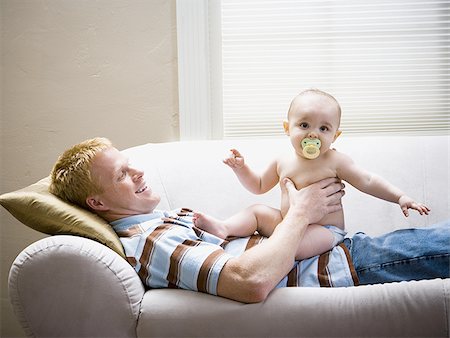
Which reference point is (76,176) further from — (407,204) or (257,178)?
(407,204)

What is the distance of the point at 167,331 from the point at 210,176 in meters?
0.91

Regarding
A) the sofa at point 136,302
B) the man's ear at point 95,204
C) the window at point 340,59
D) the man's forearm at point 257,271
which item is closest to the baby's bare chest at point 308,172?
the man's forearm at point 257,271

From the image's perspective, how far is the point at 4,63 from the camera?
2.71 m

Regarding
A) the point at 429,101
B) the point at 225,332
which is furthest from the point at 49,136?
the point at 429,101

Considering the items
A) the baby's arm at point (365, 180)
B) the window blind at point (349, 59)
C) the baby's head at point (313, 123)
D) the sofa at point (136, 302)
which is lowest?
the sofa at point (136, 302)

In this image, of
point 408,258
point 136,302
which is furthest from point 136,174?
point 408,258

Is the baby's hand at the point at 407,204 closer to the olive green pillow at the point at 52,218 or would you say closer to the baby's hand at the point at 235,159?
the baby's hand at the point at 235,159

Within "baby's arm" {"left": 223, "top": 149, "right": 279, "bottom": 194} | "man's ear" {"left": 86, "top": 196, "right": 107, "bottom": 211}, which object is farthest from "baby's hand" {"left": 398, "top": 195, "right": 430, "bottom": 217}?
"man's ear" {"left": 86, "top": 196, "right": 107, "bottom": 211}

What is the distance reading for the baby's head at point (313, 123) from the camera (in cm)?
174

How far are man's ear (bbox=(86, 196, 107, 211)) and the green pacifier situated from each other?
0.65 m

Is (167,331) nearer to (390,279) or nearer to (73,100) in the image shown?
(390,279)

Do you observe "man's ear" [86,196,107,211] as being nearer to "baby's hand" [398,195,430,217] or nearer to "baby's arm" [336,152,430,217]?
"baby's arm" [336,152,430,217]

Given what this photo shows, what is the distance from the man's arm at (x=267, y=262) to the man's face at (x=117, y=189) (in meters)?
0.39

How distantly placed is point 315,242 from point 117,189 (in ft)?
2.01
